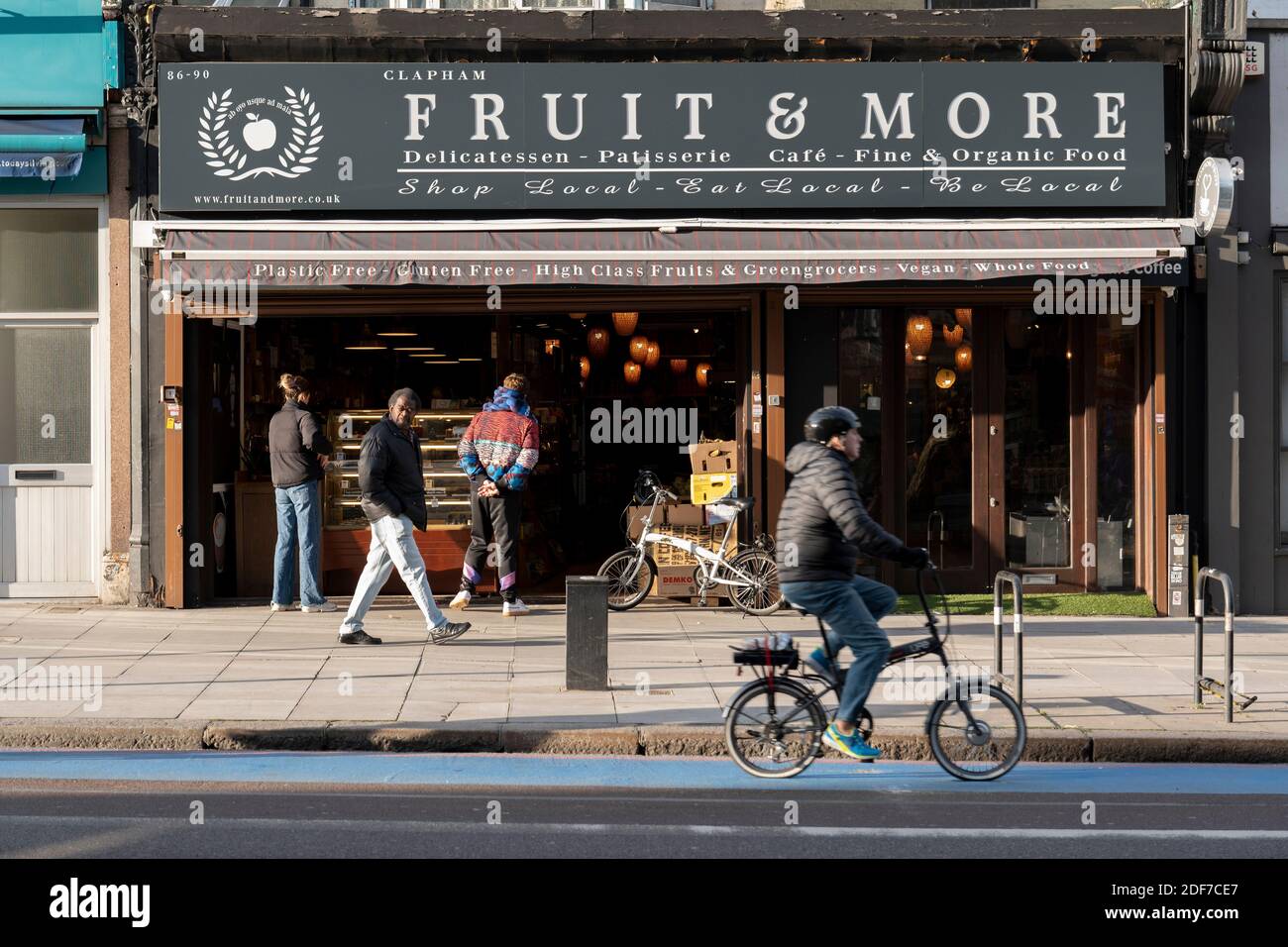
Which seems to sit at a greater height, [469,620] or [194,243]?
[194,243]

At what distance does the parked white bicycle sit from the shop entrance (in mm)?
1394

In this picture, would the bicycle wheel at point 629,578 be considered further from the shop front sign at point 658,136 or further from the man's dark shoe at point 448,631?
the shop front sign at point 658,136

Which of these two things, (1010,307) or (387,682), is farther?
(1010,307)

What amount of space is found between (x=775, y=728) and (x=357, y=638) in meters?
4.91

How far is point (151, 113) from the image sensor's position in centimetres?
1291

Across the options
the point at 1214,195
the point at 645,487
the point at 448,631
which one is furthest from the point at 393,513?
the point at 1214,195

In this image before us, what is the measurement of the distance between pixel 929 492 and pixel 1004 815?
749 cm

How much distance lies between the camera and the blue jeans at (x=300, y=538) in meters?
12.6

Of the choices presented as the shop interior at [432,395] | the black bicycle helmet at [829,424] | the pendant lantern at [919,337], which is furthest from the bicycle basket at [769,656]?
the pendant lantern at [919,337]

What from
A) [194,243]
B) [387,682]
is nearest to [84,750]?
[387,682]

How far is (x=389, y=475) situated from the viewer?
11.0 m

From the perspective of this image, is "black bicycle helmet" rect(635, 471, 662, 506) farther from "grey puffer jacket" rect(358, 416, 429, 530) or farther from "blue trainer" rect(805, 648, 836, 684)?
"blue trainer" rect(805, 648, 836, 684)

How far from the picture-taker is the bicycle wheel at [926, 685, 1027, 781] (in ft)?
24.3

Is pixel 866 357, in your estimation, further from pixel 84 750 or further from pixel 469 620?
pixel 84 750
